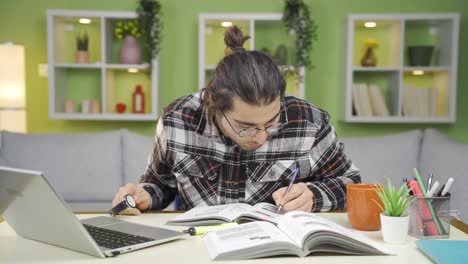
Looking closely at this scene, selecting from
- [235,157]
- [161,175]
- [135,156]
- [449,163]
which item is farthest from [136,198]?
[449,163]

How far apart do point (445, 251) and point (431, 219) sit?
0.18m

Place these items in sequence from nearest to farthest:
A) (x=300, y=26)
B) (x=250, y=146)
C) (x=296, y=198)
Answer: (x=296, y=198), (x=250, y=146), (x=300, y=26)

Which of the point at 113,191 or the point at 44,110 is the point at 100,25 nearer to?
the point at 44,110

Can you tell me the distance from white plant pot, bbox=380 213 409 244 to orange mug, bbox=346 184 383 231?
113 millimetres

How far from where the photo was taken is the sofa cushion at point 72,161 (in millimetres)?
3064

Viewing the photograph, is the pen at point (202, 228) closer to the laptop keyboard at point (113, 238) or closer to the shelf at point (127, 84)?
the laptop keyboard at point (113, 238)

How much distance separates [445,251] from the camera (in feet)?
3.16

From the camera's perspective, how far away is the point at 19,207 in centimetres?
104

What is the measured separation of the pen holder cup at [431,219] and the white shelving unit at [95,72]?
2669mm

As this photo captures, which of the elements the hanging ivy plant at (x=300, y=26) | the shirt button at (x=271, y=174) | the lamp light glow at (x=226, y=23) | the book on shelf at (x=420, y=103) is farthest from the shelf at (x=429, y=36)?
the shirt button at (x=271, y=174)

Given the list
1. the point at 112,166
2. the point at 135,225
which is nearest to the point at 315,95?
the point at 112,166

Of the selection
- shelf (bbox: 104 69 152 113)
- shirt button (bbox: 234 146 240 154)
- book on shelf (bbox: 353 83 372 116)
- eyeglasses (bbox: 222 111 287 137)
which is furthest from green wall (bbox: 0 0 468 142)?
eyeglasses (bbox: 222 111 287 137)

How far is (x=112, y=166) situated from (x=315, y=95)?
64.4 inches

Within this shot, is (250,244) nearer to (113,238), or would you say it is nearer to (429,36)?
(113,238)
